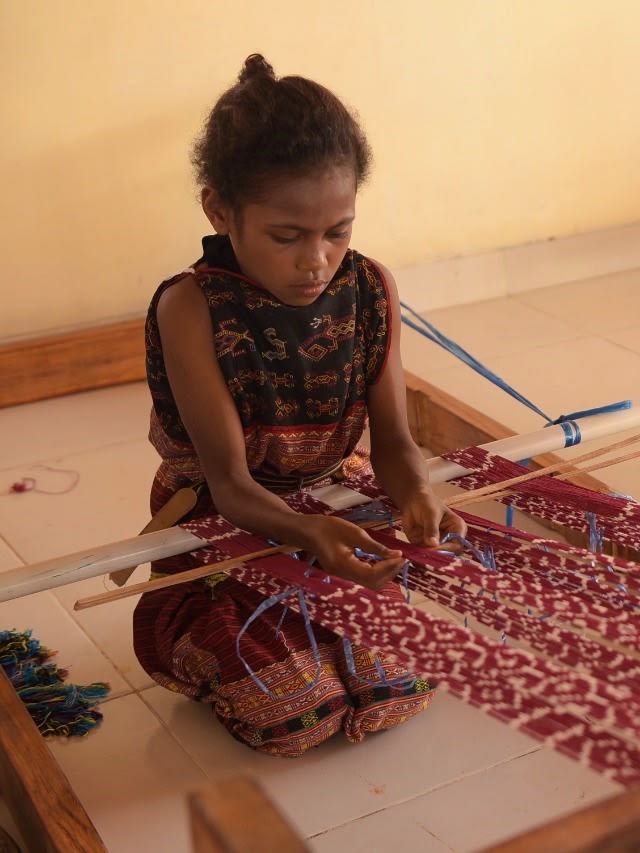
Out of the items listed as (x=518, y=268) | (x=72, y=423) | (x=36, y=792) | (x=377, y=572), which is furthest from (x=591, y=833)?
(x=518, y=268)

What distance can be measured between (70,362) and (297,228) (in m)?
1.60

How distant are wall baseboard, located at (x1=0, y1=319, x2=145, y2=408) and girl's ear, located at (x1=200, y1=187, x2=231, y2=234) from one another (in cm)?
142

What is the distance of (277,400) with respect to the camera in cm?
171

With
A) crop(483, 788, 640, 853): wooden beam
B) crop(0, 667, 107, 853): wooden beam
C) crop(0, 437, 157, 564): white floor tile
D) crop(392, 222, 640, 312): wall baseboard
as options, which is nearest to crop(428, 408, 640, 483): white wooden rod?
crop(0, 667, 107, 853): wooden beam

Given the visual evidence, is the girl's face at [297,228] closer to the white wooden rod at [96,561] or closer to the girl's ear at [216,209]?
the girl's ear at [216,209]

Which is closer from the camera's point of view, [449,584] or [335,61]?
[449,584]

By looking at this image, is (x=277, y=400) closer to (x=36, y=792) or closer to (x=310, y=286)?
(x=310, y=286)

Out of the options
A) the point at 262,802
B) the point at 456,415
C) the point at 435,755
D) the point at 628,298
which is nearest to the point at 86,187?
the point at 456,415

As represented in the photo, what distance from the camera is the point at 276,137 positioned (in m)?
1.54

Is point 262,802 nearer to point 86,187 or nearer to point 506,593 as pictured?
point 506,593

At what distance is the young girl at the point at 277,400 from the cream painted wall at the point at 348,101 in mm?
1391

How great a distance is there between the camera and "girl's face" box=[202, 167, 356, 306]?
5.04 feet

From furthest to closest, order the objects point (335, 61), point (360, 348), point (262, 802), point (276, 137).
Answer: point (335, 61), point (360, 348), point (276, 137), point (262, 802)

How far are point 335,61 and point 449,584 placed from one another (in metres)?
2.12
